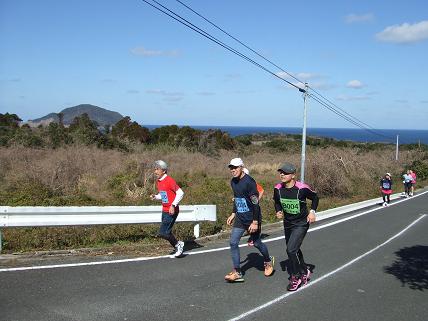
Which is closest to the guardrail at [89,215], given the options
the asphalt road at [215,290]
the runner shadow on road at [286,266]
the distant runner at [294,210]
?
the asphalt road at [215,290]

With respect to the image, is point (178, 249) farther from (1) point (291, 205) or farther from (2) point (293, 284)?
(1) point (291, 205)

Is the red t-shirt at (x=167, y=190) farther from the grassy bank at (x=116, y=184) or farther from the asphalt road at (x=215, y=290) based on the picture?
the grassy bank at (x=116, y=184)

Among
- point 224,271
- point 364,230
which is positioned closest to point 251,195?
point 224,271

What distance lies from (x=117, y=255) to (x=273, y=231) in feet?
17.9

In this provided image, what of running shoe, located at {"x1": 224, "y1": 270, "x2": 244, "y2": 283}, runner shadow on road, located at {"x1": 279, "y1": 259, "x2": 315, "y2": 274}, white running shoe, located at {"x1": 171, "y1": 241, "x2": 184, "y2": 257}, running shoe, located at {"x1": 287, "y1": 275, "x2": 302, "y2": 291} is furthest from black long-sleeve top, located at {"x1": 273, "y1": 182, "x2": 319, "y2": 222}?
white running shoe, located at {"x1": 171, "y1": 241, "x2": 184, "y2": 257}

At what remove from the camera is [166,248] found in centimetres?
927

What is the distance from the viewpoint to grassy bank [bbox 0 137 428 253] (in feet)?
32.8

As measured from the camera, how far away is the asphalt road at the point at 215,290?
219 inches

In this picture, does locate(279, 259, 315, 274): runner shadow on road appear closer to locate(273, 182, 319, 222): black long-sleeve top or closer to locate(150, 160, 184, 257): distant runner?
locate(273, 182, 319, 222): black long-sleeve top

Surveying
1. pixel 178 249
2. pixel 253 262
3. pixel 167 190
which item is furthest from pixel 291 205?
pixel 178 249

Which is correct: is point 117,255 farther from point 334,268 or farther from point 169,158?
point 169,158

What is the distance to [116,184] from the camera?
23016 mm

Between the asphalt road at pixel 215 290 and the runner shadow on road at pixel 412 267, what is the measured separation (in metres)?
0.02

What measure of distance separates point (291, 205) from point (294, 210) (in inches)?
3.5
